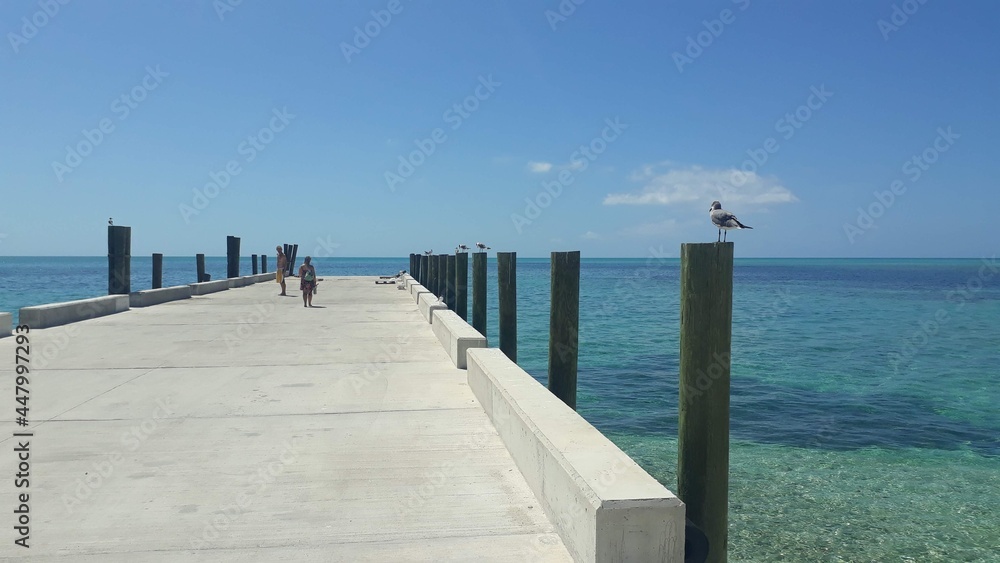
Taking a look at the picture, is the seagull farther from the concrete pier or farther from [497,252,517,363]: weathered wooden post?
[497,252,517,363]: weathered wooden post

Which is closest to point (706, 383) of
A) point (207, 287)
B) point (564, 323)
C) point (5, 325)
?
point (564, 323)

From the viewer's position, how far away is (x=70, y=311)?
1470 cm

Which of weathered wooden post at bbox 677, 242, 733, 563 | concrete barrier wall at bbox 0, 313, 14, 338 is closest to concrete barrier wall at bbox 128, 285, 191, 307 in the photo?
concrete barrier wall at bbox 0, 313, 14, 338

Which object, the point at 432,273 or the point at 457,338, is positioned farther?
the point at 432,273

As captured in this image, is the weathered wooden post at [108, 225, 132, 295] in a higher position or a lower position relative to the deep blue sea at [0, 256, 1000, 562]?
higher

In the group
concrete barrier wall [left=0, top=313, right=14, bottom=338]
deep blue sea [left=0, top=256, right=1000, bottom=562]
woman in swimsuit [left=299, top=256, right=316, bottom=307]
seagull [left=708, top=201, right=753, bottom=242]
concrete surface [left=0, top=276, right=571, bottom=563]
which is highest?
seagull [left=708, top=201, right=753, bottom=242]

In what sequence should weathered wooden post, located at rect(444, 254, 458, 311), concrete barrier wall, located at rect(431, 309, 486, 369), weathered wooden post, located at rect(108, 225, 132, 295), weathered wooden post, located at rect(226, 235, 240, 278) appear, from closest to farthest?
concrete barrier wall, located at rect(431, 309, 486, 369) < weathered wooden post, located at rect(108, 225, 132, 295) < weathered wooden post, located at rect(444, 254, 458, 311) < weathered wooden post, located at rect(226, 235, 240, 278)

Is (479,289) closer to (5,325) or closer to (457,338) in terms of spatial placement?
(457,338)

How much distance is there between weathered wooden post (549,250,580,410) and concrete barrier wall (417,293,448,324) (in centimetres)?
489

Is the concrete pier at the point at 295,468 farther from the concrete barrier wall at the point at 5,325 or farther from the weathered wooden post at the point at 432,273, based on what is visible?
the weathered wooden post at the point at 432,273

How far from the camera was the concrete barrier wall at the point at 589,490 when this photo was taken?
336 centimetres

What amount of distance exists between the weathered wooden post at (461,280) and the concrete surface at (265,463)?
6.78m

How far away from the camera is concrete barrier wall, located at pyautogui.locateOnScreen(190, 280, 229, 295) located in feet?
76.7

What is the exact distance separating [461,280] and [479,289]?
358 cm
